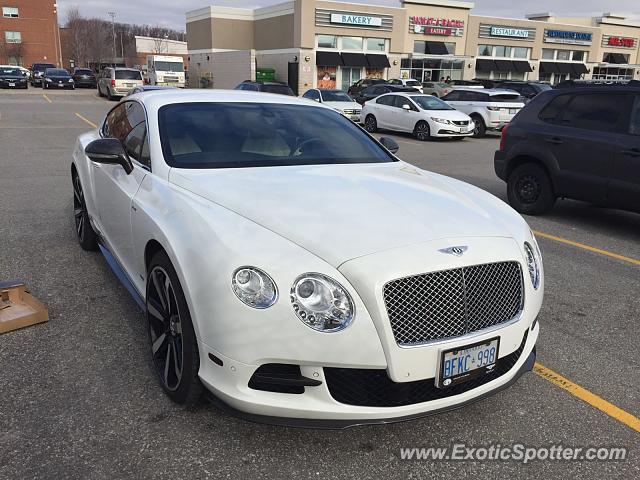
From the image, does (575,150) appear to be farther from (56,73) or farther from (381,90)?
(56,73)

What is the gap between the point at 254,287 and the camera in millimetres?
2369

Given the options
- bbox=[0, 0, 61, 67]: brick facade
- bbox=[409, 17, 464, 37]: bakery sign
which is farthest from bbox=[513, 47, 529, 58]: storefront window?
bbox=[0, 0, 61, 67]: brick facade

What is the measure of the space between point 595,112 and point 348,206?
17.1 feet

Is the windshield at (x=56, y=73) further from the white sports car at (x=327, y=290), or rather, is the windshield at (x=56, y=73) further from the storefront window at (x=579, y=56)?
the storefront window at (x=579, y=56)

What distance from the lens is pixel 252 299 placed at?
2.36 meters

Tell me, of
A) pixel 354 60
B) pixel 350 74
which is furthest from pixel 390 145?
pixel 350 74

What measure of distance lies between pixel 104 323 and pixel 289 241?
6.68 feet

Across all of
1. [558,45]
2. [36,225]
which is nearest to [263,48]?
[558,45]

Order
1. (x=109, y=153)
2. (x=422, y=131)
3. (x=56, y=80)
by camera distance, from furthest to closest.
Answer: (x=56, y=80) < (x=422, y=131) < (x=109, y=153)

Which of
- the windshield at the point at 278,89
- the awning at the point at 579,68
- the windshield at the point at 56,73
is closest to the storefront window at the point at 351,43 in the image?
the windshield at the point at 56,73

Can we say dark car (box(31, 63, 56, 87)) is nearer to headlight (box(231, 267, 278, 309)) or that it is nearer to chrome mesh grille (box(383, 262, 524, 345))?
headlight (box(231, 267, 278, 309))

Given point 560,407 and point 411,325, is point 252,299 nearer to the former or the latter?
point 411,325

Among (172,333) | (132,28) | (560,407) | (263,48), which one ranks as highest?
(132,28)

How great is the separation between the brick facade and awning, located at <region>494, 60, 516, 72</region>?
5915cm
